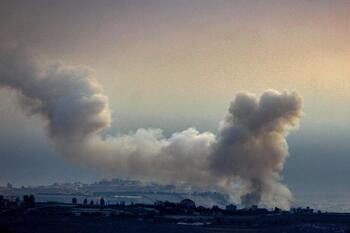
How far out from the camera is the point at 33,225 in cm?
10650

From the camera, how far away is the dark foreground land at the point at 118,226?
10262 cm

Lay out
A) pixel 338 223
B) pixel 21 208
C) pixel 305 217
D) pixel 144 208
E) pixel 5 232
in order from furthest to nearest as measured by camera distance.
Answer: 1. pixel 144 208
2. pixel 21 208
3. pixel 305 217
4. pixel 338 223
5. pixel 5 232

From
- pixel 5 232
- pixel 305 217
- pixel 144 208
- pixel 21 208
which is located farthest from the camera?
pixel 144 208

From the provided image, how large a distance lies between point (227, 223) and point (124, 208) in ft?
105

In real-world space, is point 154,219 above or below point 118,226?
above

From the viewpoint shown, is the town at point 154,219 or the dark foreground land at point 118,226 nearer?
the dark foreground land at point 118,226

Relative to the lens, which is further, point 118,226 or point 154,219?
point 154,219

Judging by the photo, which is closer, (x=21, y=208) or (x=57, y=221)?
(x=57, y=221)

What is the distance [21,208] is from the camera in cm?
13362

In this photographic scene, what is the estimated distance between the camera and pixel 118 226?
4188 inches

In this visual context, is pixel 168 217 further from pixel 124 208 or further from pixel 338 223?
pixel 338 223

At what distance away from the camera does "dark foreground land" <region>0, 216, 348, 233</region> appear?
337 ft

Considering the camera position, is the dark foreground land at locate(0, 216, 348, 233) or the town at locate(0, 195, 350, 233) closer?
the dark foreground land at locate(0, 216, 348, 233)

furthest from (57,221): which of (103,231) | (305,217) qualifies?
(305,217)
